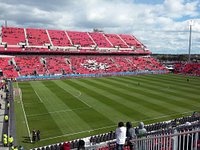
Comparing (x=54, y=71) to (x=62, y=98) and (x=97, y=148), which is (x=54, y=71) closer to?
(x=62, y=98)

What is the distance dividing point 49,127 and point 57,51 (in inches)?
2007

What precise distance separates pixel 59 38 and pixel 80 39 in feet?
25.2

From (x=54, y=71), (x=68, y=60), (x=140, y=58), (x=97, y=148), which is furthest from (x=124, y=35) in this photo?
(x=97, y=148)

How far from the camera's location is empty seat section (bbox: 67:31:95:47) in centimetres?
7931

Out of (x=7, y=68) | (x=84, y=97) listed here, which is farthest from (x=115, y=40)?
(x=84, y=97)

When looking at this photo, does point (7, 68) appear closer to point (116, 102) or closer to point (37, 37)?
point (37, 37)

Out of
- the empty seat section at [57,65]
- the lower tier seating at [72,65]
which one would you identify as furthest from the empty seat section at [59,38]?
the empty seat section at [57,65]

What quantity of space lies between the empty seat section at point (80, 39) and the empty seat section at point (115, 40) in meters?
8.83

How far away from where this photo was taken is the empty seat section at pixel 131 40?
8951 centimetres

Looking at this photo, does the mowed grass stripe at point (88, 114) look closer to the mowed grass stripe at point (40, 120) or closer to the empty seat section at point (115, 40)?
the mowed grass stripe at point (40, 120)

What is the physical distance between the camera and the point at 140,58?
82.5 meters

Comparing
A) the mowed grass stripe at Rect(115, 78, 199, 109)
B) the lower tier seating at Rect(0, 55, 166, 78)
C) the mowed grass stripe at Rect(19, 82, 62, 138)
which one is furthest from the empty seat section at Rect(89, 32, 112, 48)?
the mowed grass stripe at Rect(19, 82, 62, 138)

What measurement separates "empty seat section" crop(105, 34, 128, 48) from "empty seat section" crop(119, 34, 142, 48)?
2964 millimetres

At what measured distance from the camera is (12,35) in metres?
72.3
